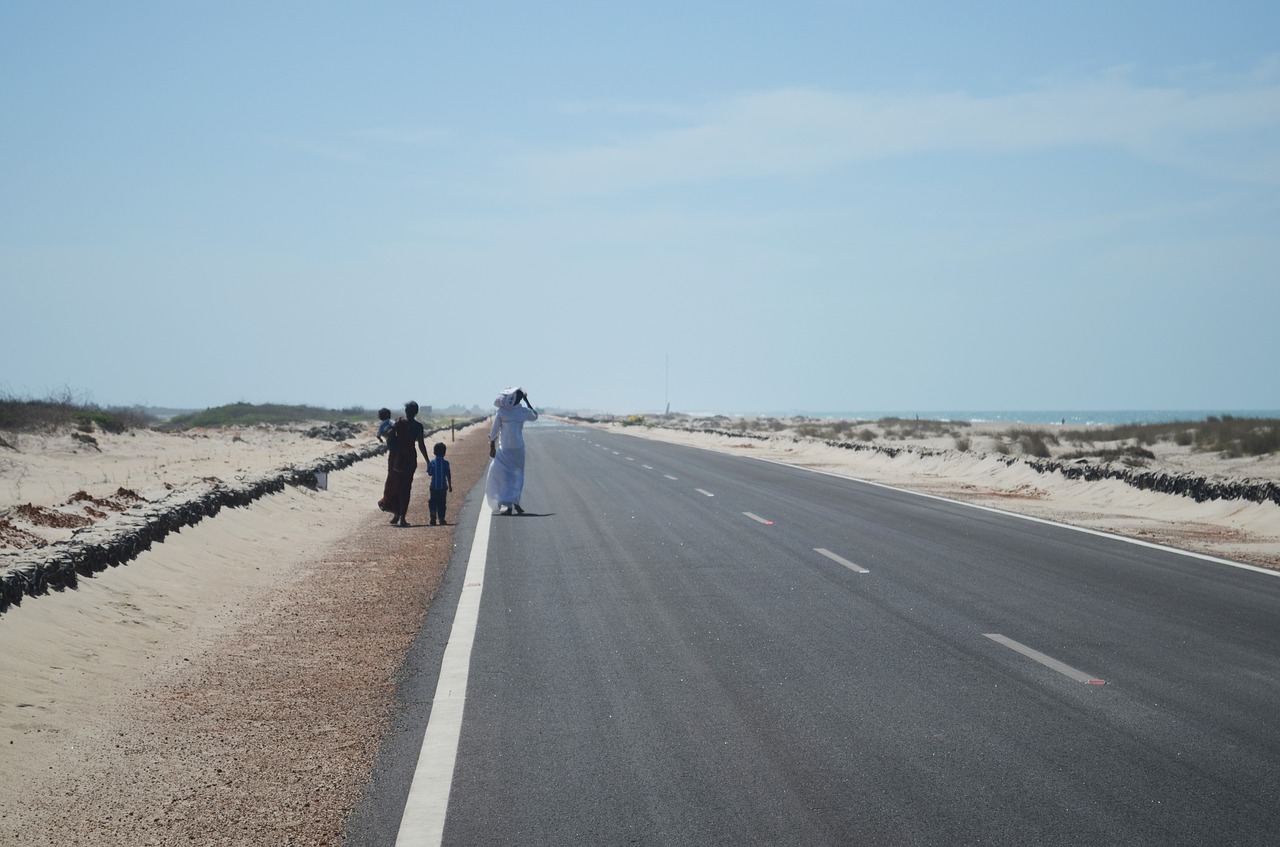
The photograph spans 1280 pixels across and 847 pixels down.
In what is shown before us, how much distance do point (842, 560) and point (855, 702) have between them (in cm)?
667

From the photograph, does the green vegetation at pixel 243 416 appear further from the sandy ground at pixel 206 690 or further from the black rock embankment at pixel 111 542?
the sandy ground at pixel 206 690

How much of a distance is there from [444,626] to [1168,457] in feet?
120

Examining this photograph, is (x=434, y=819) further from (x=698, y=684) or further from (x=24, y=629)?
(x=24, y=629)

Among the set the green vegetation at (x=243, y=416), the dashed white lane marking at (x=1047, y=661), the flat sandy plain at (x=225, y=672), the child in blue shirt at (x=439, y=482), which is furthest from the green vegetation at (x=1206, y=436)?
the green vegetation at (x=243, y=416)

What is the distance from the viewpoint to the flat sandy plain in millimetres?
5305

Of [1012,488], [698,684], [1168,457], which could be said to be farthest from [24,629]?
[1168,457]

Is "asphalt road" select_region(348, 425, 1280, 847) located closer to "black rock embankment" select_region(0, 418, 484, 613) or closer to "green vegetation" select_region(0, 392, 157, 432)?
"black rock embankment" select_region(0, 418, 484, 613)

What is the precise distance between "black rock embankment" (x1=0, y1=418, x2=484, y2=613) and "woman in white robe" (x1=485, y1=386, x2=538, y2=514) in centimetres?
392

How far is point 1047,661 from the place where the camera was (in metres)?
8.08

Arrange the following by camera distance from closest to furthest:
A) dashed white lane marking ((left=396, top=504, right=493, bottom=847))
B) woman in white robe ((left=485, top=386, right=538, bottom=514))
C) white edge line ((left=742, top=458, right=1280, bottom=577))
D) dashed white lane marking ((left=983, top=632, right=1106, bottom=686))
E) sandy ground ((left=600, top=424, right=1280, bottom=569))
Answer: dashed white lane marking ((left=396, top=504, right=493, bottom=847)), dashed white lane marking ((left=983, top=632, right=1106, bottom=686)), white edge line ((left=742, top=458, right=1280, bottom=577)), sandy ground ((left=600, top=424, right=1280, bottom=569)), woman in white robe ((left=485, top=386, right=538, bottom=514))

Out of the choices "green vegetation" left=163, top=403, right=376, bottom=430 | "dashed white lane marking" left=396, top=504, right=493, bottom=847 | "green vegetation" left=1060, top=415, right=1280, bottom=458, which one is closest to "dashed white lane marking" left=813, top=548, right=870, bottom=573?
"dashed white lane marking" left=396, top=504, right=493, bottom=847

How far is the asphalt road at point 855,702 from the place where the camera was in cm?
507

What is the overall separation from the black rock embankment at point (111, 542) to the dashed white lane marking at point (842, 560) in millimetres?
7760

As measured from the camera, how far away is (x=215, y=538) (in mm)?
14328
